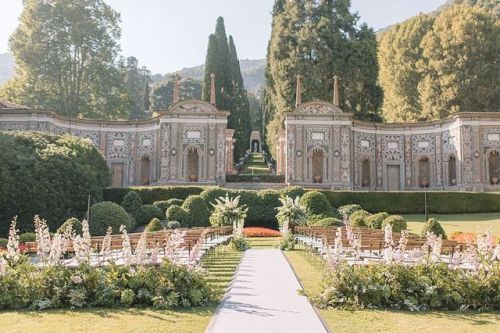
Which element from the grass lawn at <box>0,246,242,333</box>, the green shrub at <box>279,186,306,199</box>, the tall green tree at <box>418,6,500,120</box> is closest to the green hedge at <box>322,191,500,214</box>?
the green shrub at <box>279,186,306,199</box>

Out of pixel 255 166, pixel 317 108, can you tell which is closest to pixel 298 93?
pixel 317 108

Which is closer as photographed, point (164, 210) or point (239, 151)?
point (164, 210)

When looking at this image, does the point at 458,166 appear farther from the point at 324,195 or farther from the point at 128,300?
the point at 128,300

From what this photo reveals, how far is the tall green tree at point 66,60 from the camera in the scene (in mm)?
50094

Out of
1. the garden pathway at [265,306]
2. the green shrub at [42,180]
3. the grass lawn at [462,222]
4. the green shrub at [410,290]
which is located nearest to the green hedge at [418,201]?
the grass lawn at [462,222]

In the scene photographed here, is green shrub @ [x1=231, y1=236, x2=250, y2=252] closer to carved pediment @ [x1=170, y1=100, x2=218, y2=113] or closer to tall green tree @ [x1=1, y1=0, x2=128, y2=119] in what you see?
carved pediment @ [x1=170, y1=100, x2=218, y2=113]

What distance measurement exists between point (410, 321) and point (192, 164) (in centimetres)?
3271

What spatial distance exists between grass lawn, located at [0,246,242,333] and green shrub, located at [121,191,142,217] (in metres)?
19.6

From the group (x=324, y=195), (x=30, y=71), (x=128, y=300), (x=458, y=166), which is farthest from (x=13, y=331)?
(x=30, y=71)

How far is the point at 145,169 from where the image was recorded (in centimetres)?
4228

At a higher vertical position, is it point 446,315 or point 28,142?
point 28,142

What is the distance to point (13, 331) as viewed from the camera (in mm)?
8008

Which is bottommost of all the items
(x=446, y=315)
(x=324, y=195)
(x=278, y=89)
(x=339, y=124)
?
(x=446, y=315)

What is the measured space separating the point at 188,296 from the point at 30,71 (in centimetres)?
4593
